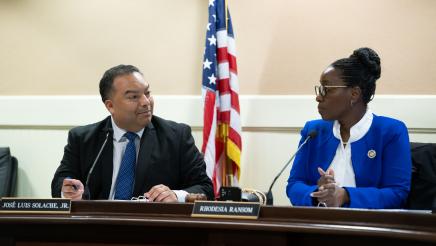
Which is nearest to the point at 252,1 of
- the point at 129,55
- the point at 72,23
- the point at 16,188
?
the point at 129,55

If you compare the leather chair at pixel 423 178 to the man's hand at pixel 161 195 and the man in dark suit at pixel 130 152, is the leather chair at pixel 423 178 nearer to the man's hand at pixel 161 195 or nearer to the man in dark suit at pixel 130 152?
the man in dark suit at pixel 130 152

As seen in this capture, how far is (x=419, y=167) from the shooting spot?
8.98 feet

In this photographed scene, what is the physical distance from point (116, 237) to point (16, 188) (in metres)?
2.72

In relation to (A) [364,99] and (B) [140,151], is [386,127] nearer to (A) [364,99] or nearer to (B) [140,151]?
(A) [364,99]

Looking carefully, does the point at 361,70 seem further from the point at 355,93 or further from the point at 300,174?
the point at 300,174

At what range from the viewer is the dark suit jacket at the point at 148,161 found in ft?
8.70

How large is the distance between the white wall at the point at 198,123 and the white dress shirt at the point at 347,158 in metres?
0.84

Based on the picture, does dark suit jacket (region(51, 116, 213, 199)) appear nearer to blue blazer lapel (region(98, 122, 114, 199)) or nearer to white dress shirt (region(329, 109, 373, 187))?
blue blazer lapel (region(98, 122, 114, 199))

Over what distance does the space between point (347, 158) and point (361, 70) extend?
0.40 m

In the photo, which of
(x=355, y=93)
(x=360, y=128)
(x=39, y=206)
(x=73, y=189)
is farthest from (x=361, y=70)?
(x=39, y=206)

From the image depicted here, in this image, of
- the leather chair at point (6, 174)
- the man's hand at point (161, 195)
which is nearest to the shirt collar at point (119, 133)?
the man's hand at point (161, 195)

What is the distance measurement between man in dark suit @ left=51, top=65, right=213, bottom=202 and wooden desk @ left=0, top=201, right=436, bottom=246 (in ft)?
2.93

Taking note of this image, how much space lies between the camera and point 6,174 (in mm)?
3945

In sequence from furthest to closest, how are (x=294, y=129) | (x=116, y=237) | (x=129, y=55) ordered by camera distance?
(x=129, y=55) → (x=294, y=129) → (x=116, y=237)
